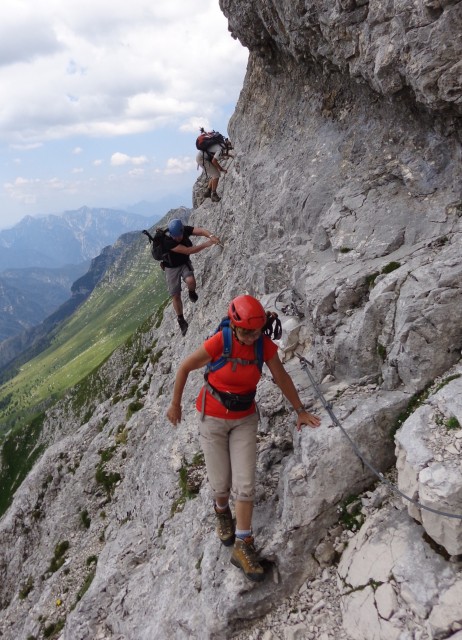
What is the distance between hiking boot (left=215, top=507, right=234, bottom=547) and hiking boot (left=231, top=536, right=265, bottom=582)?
62 centimetres

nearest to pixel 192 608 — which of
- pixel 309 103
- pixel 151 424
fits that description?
pixel 151 424

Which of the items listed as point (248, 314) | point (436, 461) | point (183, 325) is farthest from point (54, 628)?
point (436, 461)

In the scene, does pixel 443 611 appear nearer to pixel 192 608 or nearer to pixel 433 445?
pixel 433 445

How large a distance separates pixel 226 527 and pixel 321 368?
487cm

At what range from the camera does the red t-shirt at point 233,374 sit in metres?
9.54

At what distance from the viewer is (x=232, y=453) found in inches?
397

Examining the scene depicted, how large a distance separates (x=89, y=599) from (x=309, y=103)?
2247 centimetres

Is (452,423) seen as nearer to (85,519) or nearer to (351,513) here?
(351,513)

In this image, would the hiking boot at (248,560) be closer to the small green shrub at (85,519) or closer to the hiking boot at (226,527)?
the hiking boot at (226,527)

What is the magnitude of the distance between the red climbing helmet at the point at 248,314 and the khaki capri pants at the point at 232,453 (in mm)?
2340

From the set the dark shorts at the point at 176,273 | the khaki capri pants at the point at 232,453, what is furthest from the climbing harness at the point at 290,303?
the dark shorts at the point at 176,273

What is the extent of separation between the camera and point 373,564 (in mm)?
8344

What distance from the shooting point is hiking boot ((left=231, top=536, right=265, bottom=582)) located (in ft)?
31.5

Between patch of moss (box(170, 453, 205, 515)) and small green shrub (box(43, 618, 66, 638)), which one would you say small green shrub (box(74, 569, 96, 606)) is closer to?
small green shrub (box(43, 618, 66, 638))
